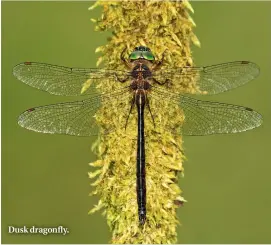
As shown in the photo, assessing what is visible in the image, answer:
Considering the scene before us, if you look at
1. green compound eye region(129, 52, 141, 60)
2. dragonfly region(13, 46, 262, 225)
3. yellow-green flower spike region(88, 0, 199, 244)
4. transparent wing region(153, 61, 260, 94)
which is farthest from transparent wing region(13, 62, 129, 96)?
transparent wing region(153, 61, 260, 94)

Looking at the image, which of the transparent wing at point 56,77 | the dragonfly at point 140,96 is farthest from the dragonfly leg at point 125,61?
the transparent wing at point 56,77

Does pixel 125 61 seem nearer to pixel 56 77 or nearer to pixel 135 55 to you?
pixel 135 55

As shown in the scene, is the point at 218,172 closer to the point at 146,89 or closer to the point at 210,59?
the point at 210,59

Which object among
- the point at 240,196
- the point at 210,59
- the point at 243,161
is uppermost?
the point at 210,59

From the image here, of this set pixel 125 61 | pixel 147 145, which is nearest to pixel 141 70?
pixel 125 61

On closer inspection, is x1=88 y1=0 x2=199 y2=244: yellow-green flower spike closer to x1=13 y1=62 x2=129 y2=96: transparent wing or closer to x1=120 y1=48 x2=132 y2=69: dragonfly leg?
x1=120 y1=48 x2=132 y2=69: dragonfly leg

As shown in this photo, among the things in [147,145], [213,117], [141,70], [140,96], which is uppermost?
[141,70]

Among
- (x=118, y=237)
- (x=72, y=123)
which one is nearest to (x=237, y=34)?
(x=72, y=123)
